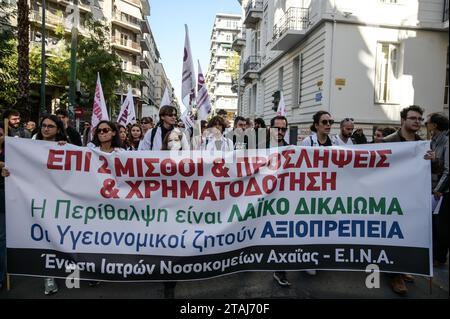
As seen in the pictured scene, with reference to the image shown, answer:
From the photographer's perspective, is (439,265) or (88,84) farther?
(88,84)

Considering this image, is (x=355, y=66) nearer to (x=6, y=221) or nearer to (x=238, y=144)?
(x=238, y=144)

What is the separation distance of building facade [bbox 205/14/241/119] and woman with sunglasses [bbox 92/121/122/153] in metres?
74.4

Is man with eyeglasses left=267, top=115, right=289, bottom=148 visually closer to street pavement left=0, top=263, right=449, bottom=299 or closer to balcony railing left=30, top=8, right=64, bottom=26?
street pavement left=0, top=263, right=449, bottom=299

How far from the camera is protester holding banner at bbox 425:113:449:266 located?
185 inches

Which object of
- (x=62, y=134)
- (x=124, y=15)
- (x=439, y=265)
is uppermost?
(x=124, y=15)

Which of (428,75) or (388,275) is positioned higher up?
(428,75)

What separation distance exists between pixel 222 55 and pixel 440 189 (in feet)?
275

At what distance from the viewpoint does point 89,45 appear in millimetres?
23625

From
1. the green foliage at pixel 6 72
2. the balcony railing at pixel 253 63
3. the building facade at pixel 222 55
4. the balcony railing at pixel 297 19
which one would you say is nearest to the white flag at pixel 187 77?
the green foliage at pixel 6 72

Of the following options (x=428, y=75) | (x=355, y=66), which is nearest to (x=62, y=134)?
(x=355, y=66)

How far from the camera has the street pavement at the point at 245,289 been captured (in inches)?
152

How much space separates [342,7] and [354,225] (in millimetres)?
12333

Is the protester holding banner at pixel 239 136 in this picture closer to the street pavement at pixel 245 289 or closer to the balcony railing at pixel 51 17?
the street pavement at pixel 245 289

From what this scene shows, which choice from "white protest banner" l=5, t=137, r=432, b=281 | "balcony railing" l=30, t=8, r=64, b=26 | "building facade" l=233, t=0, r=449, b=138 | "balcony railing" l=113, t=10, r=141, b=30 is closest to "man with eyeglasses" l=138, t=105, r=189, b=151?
"white protest banner" l=5, t=137, r=432, b=281
